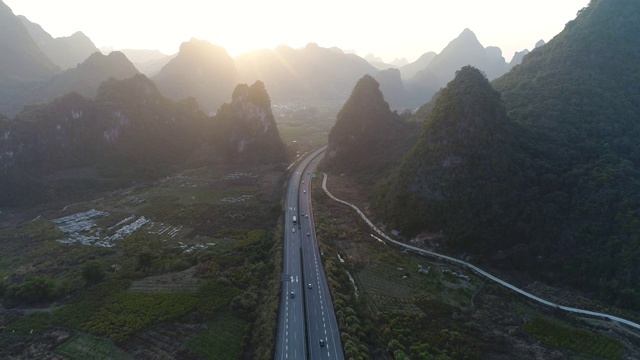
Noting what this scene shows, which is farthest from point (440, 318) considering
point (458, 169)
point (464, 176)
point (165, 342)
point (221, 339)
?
point (458, 169)

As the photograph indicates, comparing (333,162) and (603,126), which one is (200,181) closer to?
(333,162)

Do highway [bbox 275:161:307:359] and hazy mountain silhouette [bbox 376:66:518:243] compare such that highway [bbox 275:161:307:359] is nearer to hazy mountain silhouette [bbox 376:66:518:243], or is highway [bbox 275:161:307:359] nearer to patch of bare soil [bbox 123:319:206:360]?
patch of bare soil [bbox 123:319:206:360]

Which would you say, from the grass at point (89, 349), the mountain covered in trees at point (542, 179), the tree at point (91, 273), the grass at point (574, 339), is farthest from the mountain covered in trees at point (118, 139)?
the grass at point (574, 339)

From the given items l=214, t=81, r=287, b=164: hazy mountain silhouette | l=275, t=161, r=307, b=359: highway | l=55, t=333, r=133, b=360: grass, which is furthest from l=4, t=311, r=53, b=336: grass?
l=214, t=81, r=287, b=164: hazy mountain silhouette

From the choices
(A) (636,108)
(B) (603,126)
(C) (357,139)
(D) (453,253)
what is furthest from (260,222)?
(A) (636,108)

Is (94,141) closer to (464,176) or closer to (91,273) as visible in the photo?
(91,273)

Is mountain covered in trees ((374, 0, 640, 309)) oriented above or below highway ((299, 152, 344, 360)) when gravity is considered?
above
